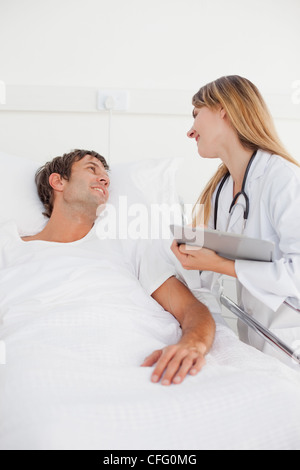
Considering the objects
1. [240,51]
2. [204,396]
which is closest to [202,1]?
[240,51]

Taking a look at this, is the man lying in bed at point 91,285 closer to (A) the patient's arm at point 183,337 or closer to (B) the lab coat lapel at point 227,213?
(A) the patient's arm at point 183,337

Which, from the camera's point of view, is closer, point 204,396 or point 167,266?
point 204,396

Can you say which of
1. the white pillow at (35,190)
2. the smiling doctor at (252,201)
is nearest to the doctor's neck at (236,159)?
the smiling doctor at (252,201)

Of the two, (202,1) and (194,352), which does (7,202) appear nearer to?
(194,352)

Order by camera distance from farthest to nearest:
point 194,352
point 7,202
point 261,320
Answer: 1. point 7,202
2. point 261,320
3. point 194,352

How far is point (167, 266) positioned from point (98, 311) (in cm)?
34

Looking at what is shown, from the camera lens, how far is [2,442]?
803 millimetres

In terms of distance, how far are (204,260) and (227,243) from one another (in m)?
0.17

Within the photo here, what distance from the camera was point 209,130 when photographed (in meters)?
1.50

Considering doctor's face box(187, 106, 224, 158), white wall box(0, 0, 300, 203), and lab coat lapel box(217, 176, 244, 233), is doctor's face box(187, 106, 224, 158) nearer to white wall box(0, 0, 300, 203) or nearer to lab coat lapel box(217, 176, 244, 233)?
lab coat lapel box(217, 176, 244, 233)

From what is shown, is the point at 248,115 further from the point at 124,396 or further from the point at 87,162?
the point at 124,396

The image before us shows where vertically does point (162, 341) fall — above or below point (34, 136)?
below

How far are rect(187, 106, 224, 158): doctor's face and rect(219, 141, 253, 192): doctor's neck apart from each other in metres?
0.03

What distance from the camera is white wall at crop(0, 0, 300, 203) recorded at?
2229mm
